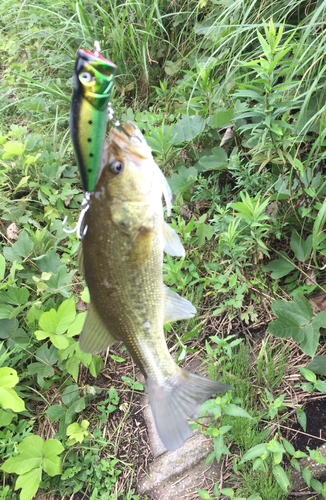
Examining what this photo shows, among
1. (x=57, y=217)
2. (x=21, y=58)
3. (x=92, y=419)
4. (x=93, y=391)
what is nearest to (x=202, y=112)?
(x=57, y=217)

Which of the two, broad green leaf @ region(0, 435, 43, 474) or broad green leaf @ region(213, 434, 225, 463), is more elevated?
broad green leaf @ region(213, 434, 225, 463)

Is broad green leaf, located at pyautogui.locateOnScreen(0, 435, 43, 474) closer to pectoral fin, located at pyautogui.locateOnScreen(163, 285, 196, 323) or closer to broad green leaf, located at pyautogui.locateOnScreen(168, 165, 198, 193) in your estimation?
pectoral fin, located at pyautogui.locateOnScreen(163, 285, 196, 323)

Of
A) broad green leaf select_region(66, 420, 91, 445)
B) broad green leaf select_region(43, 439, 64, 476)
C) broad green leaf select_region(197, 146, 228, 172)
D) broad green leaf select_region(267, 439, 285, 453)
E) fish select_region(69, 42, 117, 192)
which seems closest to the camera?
fish select_region(69, 42, 117, 192)

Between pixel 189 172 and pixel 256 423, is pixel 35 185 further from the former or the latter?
pixel 256 423

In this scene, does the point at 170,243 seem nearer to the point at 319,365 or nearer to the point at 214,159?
the point at 319,365

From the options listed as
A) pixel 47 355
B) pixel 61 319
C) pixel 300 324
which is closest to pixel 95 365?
pixel 47 355

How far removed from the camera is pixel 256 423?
200 centimetres

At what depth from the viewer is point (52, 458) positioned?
6.65 ft

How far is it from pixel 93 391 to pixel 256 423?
3.40ft

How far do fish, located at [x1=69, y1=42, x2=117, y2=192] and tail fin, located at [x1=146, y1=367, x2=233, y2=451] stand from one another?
2.71ft

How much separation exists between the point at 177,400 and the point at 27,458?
1350 mm

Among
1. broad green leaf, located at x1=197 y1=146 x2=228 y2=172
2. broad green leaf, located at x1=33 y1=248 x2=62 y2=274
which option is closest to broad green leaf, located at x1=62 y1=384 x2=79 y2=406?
broad green leaf, located at x1=33 y1=248 x2=62 y2=274

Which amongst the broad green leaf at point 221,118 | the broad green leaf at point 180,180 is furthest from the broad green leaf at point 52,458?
the broad green leaf at point 221,118

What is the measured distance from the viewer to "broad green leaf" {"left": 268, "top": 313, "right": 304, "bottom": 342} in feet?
6.37
